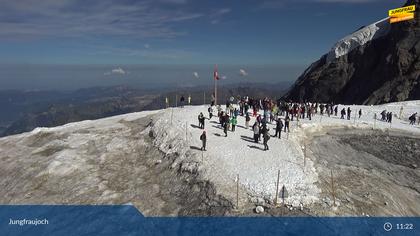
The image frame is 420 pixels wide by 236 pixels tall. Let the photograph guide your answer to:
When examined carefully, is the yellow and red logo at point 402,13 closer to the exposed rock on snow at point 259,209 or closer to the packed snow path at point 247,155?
the packed snow path at point 247,155

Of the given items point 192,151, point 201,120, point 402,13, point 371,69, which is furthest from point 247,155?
point 402,13

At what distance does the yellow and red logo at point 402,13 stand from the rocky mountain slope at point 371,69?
4.94ft

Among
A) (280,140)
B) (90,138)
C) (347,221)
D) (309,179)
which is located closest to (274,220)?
(347,221)

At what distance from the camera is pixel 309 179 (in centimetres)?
2372

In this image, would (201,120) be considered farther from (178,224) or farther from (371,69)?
(371,69)

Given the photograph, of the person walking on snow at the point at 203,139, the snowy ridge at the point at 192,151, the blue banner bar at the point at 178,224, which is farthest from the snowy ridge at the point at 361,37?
the blue banner bar at the point at 178,224

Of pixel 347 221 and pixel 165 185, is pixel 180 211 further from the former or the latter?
pixel 347 221

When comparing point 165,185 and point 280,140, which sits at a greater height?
point 280,140

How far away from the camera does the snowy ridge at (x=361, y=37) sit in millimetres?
115562

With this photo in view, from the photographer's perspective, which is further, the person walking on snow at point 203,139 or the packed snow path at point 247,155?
the person walking on snow at point 203,139

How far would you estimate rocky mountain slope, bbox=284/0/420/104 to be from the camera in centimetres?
9481

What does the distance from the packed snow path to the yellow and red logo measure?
81.4m

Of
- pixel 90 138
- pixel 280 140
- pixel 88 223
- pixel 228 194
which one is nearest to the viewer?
pixel 88 223

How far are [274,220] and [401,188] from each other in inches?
553
